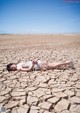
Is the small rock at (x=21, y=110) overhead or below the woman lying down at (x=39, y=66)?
below

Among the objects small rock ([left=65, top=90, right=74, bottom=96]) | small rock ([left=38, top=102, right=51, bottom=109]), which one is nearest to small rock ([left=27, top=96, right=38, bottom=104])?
small rock ([left=38, top=102, right=51, bottom=109])

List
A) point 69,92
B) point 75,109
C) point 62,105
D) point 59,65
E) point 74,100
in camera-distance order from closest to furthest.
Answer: point 75,109 → point 62,105 → point 74,100 → point 69,92 → point 59,65

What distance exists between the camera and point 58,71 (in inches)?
178

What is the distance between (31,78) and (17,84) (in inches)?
21.0

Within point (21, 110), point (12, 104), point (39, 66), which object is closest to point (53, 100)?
point (21, 110)

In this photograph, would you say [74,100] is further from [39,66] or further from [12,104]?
[39,66]

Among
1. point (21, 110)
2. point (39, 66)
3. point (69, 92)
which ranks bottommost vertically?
point (21, 110)

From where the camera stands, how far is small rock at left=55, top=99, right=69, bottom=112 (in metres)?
2.51

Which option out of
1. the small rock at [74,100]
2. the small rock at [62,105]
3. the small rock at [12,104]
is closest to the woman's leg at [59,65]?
the small rock at [74,100]

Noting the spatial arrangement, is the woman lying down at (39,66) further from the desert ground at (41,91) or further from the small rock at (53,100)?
the small rock at (53,100)

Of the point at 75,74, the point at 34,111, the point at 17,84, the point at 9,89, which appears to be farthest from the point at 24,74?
the point at 34,111

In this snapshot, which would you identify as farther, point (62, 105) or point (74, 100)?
point (74, 100)

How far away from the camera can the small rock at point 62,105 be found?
8.23 ft

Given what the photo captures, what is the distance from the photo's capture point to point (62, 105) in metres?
2.61
